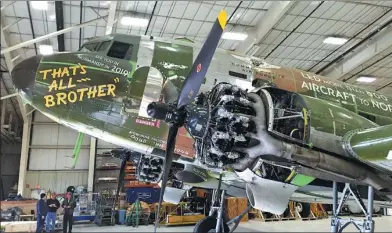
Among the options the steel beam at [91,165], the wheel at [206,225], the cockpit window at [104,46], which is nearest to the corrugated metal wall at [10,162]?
the steel beam at [91,165]

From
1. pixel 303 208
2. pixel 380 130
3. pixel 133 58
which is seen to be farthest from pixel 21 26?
pixel 303 208

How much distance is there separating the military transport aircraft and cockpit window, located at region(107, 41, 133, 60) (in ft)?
0.07

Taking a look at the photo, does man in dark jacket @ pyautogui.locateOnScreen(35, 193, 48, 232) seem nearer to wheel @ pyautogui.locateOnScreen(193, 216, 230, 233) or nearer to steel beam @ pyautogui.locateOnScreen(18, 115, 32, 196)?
wheel @ pyautogui.locateOnScreen(193, 216, 230, 233)

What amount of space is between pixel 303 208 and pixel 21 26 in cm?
1728

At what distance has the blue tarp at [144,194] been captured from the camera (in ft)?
70.3

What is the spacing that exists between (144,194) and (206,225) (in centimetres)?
1217

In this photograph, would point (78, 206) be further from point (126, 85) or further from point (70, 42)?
point (126, 85)

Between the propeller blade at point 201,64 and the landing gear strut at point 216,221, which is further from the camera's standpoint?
the landing gear strut at point 216,221

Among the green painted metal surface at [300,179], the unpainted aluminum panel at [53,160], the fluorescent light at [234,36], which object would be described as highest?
the fluorescent light at [234,36]

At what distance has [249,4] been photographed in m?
15.4

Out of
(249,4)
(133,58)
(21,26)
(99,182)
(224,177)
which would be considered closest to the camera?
(133,58)

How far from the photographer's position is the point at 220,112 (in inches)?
222

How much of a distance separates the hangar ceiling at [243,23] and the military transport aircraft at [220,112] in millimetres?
7408

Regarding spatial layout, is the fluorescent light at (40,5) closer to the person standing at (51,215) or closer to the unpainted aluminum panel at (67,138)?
the person standing at (51,215)
